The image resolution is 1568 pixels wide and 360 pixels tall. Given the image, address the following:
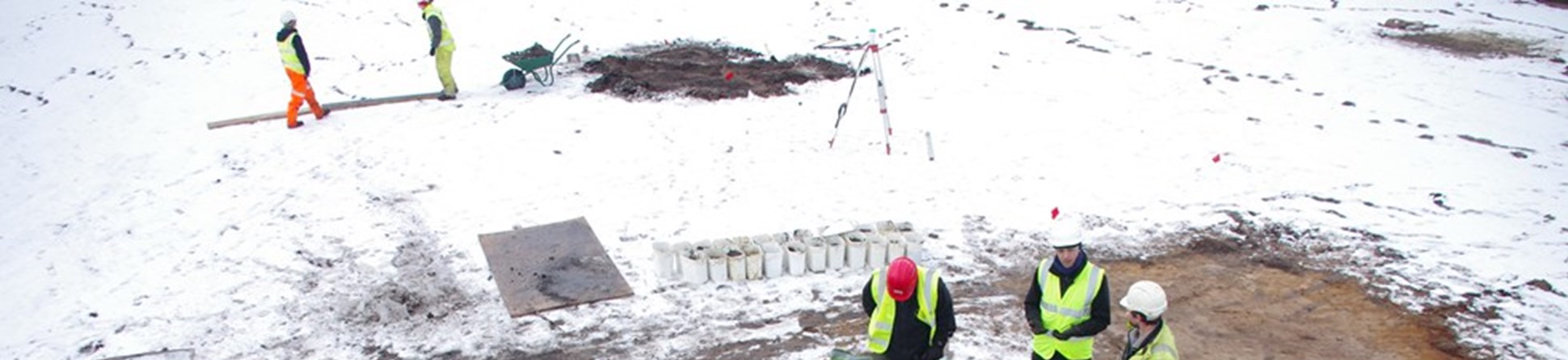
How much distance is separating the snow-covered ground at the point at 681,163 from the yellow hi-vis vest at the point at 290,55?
0.79 m

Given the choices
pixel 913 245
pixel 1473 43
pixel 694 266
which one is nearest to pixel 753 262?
pixel 694 266

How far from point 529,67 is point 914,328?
9.30 metres

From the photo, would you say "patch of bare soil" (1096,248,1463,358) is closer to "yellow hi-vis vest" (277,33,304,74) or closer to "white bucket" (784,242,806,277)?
"white bucket" (784,242,806,277)

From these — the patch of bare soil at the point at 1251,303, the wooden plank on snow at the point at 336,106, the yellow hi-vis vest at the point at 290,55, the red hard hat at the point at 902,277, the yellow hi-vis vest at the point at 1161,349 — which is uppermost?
the red hard hat at the point at 902,277

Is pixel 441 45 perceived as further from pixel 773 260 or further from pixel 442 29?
pixel 773 260

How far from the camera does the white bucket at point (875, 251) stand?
855cm

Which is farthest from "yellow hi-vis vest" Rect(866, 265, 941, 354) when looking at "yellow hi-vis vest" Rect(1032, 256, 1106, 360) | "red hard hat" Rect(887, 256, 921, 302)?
"yellow hi-vis vest" Rect(1032, 256, 1106, 360)

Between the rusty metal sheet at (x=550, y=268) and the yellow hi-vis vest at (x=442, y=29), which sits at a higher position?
the yellow hi-vis vest at (x=442, y=29)

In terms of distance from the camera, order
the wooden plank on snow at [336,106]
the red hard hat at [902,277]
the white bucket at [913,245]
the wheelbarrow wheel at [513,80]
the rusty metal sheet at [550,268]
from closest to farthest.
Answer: the red hard hat at [902,277] < the rusty metal sheet at [550,268] < the white bucket at [913,245] < the wooden plank on snow at [336,106] < the wheelbarrow wheel at [513,80]

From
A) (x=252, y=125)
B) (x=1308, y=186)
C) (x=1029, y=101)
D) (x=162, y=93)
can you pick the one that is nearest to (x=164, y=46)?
(x=162, y=93)

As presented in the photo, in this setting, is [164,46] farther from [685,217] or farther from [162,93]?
[685,217]

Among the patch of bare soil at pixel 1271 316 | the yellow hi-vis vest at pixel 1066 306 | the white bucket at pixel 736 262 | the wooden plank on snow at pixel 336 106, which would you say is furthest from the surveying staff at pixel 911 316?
the wooden plank on snow at pixel 336 106

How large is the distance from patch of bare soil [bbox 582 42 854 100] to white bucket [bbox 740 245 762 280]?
5.28 m

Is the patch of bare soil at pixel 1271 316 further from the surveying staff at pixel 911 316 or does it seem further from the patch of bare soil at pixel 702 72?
the patch of bare soil at pixel 702 72
